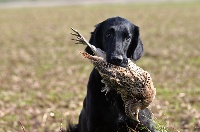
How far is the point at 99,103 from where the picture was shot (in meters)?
5.08

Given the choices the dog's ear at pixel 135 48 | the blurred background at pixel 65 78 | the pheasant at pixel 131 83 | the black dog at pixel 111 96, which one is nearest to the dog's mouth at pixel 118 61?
the black dog at pixel 111 96

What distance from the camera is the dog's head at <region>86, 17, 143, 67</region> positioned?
16.8 feet

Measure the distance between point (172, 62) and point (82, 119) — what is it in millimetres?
8194

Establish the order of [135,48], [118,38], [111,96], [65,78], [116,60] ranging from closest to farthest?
[116,60], [111,96], [118,38], [135,48], [65,78]

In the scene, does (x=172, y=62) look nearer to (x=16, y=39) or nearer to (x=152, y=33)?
(x=152, y=33)

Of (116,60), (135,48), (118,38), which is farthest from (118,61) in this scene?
(135,48)

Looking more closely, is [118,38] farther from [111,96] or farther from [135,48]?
[111,96]

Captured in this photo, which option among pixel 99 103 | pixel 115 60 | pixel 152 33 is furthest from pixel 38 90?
pixel 152 33

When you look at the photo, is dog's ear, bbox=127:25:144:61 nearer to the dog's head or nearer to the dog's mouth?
the dog's head

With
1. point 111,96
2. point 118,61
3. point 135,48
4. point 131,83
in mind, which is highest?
point 135,48

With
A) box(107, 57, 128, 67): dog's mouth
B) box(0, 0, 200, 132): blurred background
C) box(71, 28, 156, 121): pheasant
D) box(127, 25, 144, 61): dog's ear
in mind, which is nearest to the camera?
box(71, 28, 156, 121): pheasant

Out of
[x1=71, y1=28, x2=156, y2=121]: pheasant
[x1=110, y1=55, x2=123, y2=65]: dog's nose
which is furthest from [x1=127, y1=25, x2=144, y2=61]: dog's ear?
[x1=71, y1=28, x2=156, y2=121]: pheasant

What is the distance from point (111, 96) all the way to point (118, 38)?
0.80 m

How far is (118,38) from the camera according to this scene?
17.3 ft
